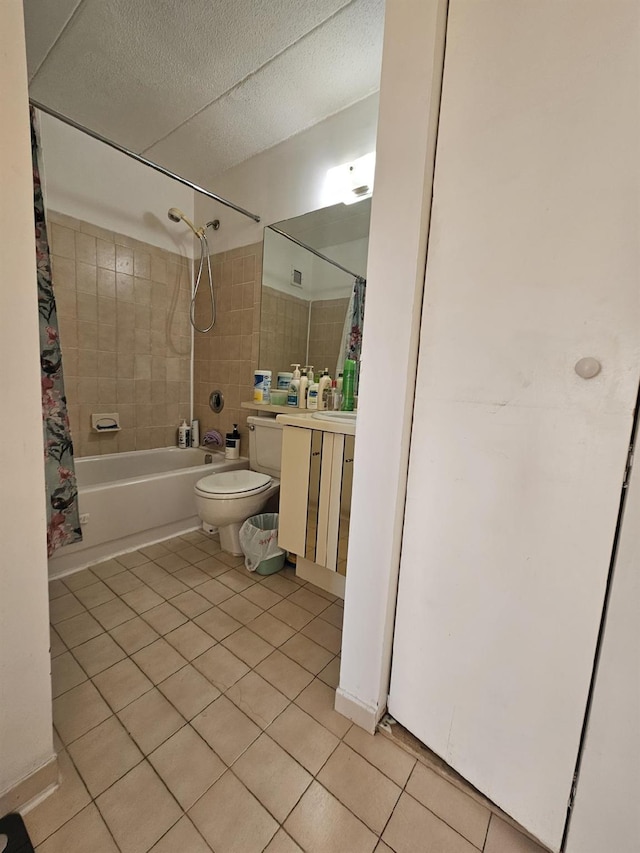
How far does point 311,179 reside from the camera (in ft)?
6.43

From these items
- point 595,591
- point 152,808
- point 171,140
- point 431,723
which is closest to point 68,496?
point 152,808

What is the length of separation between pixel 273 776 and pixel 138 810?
0.31m

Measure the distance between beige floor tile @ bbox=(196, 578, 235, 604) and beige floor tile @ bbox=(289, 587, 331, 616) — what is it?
301 millimetres

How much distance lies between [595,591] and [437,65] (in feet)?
3.78

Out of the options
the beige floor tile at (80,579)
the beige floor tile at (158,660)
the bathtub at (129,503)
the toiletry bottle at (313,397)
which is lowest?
the beige floor tile at (80,579)

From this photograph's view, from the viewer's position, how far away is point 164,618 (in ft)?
4.62

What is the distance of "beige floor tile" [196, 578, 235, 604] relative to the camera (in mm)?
1547

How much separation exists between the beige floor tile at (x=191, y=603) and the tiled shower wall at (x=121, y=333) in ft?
4.25

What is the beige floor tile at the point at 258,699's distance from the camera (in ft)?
3.34

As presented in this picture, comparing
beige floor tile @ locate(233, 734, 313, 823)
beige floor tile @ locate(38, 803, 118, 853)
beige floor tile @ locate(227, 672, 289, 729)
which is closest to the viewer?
beige floor tile @ locate(38, 803, 118, 853)

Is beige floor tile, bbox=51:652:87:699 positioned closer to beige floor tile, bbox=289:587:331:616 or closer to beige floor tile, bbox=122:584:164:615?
beige floor tile, bbox=122:584:164:615

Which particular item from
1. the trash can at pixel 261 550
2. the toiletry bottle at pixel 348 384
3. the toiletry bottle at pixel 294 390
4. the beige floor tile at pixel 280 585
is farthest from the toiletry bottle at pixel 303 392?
the beige floor tile at pixel 280 585

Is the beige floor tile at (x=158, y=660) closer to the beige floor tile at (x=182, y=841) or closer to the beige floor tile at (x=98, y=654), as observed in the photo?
the beige floor tile at (x=98, y=654)

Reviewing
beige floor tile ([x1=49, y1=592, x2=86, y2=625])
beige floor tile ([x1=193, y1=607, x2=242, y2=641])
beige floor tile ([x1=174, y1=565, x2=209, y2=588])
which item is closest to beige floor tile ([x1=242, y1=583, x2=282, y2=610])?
beige floor tile ([x1=193, y1=607, x2=242, y2=641])
